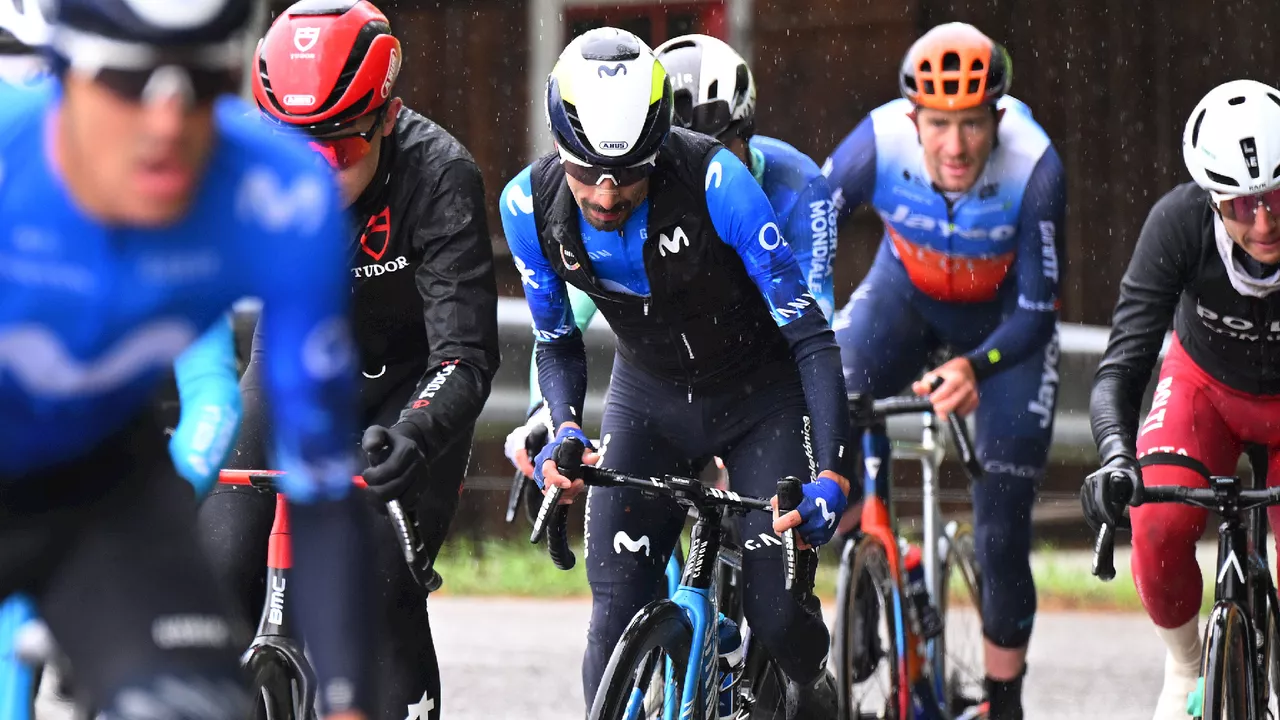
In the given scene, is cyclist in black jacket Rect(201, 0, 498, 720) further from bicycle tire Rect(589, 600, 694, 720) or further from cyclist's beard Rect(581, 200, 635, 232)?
bicycle tire Rect(589, 600, 694, 720)

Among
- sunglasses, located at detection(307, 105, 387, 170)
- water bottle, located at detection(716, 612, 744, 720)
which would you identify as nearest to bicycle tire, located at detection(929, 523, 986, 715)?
water bottle, located at detection(716, 612, 744, 720)

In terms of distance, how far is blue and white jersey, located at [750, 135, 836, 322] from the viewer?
21.7 ft

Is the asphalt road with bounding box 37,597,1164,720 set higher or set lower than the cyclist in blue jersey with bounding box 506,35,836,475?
lower

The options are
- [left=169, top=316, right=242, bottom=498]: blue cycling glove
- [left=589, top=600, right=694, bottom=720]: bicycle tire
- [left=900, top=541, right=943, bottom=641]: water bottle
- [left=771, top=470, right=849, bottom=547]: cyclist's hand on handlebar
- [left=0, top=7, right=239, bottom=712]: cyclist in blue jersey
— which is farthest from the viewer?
[left=900, top=541, right=943, bottom=641]: water bottle

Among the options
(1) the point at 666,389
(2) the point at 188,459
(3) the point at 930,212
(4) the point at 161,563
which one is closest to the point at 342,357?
(4) the point at 161,563

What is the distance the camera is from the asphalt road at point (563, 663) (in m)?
8.01

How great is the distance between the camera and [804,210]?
664cm

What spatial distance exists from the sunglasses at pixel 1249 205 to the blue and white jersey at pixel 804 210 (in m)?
1.43

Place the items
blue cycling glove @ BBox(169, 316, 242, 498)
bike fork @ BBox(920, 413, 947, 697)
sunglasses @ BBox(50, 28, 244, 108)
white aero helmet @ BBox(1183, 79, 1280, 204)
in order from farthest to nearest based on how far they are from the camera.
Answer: bike fork @ BBox(920, 413, 947, 697) < white aero helmet @ BBox(1183, 79, 1280, 204) < blue cycling glove @ BBox(169, 316, 242, 498) < sunglasses @ BBox(50, 28, 244, 108)

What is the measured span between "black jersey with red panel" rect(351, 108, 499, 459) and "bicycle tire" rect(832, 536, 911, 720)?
166 cm

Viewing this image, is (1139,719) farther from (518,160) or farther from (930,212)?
(518,160)

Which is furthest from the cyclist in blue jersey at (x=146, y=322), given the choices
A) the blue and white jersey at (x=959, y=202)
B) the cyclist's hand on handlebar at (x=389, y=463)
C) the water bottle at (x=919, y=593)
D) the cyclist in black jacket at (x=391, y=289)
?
the blue and white jersey at (x=959, y=202)

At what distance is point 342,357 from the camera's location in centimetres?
310

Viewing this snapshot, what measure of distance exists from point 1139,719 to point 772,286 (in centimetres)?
339
